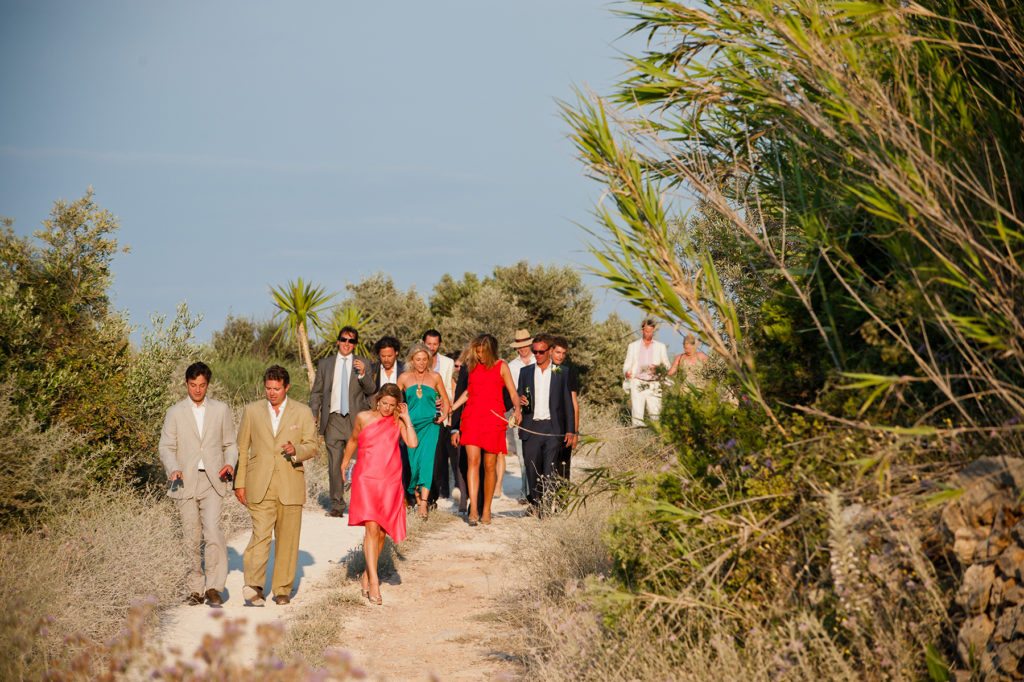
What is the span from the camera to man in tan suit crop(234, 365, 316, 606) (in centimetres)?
909

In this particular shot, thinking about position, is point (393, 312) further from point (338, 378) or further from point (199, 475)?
point (199, 475)

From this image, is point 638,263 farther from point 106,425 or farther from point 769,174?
point 106,425

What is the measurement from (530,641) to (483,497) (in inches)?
241

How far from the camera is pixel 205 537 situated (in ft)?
29.6

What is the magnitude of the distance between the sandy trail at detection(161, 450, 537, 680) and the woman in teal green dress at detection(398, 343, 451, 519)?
57 cm

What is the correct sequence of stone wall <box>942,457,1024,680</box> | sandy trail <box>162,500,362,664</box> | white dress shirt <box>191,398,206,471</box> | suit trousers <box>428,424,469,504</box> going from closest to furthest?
stone wall <box>942,457,1024,680</box> < sandy trail <box>162,500,362,664</box> < white dress shirt <box>191,398,206,471</box> < suit trousers <box>428,424,469,504</box>

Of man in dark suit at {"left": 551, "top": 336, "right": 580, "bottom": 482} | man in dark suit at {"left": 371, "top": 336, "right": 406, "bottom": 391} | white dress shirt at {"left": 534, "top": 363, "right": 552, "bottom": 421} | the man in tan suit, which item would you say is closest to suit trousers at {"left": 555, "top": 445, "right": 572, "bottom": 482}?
man in dark suit at {"left": 551, "top": 336, "right": 580, "bottom": 482}

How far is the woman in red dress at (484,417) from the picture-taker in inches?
519

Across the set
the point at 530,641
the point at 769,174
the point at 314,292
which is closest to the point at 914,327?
the point at 769,174

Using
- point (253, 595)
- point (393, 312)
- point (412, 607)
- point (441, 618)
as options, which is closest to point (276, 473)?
point (253, 595)

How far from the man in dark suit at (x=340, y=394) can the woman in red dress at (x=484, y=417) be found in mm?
1309

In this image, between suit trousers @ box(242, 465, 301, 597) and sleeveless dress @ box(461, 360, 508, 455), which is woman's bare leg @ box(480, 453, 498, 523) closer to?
sleeveless dress @ box(461, 360, 508, 455)

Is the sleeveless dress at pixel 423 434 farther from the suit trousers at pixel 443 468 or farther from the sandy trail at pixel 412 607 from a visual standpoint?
the sandy trail at pixel 412 607

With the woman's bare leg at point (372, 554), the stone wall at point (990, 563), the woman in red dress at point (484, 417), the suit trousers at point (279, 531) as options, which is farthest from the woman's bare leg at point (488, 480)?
the stone wall at point (990, 563)
